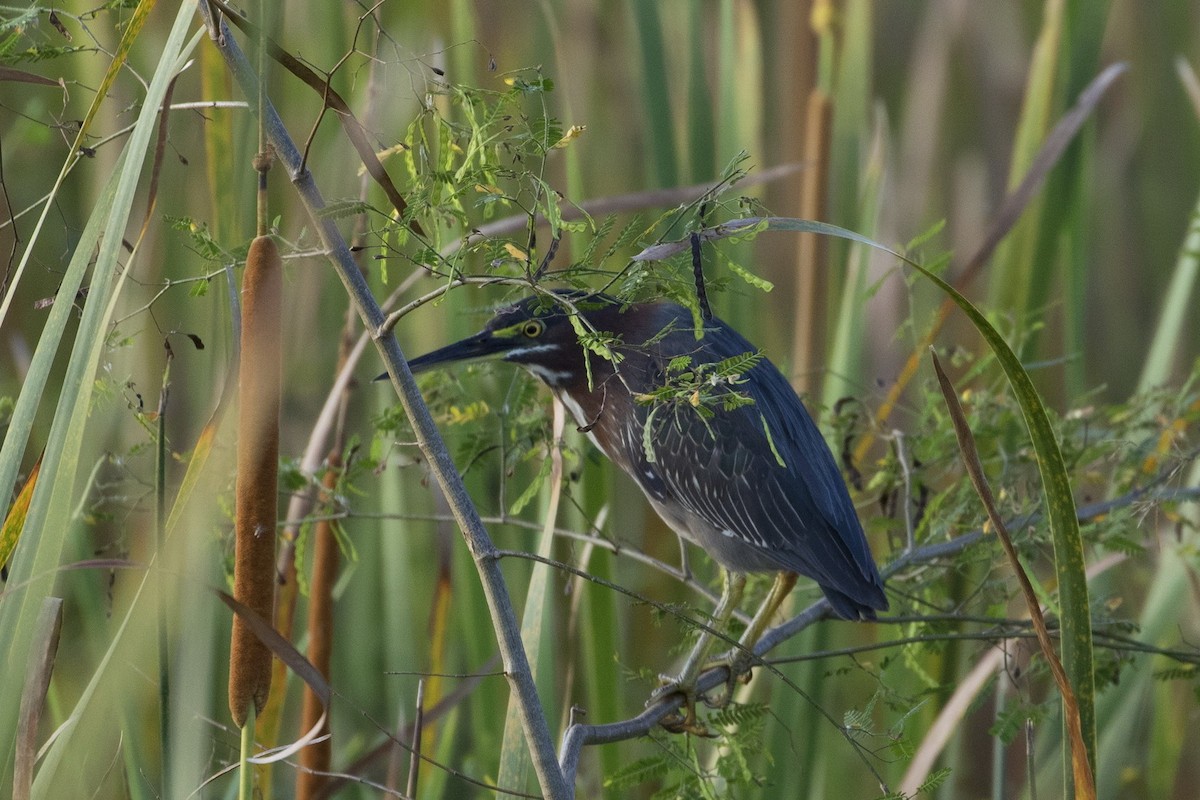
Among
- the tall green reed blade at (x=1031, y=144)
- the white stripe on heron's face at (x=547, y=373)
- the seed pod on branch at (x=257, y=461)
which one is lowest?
the seed pod on branch at (x=257, y=461)

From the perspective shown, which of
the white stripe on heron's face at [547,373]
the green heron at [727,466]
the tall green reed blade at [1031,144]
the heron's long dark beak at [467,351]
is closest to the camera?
the heron's long dark beak at [467,351]

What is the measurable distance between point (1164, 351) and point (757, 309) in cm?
95

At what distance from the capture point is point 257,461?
1.11 m

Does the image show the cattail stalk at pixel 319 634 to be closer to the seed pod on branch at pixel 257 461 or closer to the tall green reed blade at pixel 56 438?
the seed pod on branch at pixel 257 461

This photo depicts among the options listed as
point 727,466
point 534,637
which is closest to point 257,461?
point 534,637

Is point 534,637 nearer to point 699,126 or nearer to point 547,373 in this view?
point 547,373

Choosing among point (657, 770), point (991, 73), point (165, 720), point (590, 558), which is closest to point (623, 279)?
point (165, 720)

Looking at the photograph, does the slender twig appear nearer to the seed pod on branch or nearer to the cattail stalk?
the seed pod on branch

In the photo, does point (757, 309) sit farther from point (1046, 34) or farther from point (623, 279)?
point (623, 279)

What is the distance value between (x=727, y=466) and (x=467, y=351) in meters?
0.57

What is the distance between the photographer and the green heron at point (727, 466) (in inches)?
85.4

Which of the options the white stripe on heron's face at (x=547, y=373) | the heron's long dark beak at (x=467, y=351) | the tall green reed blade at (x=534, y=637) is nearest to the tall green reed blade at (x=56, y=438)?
the tall green reed blade at (x=534, y=637)

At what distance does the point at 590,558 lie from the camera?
2.35 metres

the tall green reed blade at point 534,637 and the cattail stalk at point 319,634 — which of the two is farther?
the cattail stalk at point 319,634
